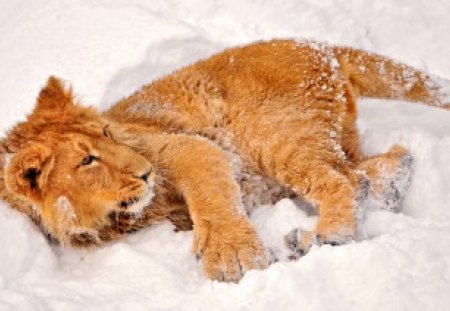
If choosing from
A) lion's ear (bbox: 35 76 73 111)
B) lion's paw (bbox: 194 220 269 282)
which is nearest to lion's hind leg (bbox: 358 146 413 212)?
lion's paw (bbox: 194 220 269 282)

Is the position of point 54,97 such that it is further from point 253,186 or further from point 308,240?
point 308,240

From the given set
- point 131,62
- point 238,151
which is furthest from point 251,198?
point 131,62

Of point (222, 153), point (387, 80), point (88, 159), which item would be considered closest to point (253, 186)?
point (222, 153)

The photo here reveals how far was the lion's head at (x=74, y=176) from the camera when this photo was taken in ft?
15.6

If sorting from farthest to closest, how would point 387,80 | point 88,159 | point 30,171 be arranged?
point 387,80
point 88,159
point 30,171

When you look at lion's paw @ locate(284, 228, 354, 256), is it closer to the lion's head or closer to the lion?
the lion

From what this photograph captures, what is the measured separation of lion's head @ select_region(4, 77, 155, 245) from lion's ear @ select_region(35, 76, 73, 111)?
14cm

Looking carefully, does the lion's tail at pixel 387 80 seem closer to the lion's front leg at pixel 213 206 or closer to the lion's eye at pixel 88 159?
the lion's front leg at pixel 213 206

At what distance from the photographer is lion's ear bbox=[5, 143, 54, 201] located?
4.66m

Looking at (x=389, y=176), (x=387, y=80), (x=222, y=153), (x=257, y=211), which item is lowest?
(x=257, y=211)

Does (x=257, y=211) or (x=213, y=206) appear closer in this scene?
(x=213, y=206)

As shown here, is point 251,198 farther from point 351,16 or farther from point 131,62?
point 351,16

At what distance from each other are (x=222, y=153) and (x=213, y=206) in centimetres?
61

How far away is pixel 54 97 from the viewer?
5.31 m
